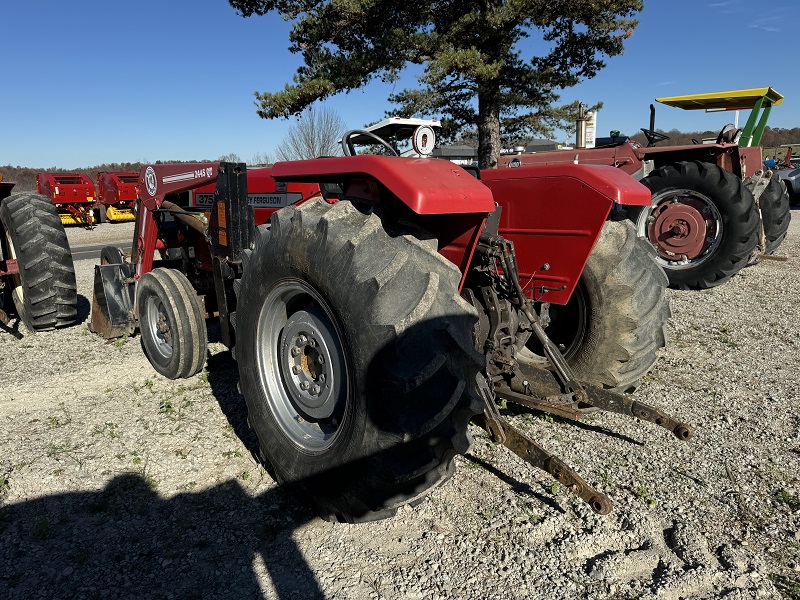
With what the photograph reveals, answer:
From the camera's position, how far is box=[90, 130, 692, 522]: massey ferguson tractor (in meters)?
1.92

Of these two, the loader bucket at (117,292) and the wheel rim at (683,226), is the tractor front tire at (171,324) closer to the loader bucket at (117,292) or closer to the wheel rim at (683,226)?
the loader bucket at (117,292)

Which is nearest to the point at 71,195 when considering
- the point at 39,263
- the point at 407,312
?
the point at 39,263

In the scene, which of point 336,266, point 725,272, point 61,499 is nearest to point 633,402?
point 336,266

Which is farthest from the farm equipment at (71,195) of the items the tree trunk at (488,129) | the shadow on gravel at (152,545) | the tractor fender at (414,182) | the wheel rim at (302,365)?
the tractor fender at (414,182)

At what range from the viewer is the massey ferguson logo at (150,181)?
459 cm

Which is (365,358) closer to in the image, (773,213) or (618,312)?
(618,312)

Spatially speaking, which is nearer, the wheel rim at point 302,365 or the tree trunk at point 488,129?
the wheel rim at point 302,365

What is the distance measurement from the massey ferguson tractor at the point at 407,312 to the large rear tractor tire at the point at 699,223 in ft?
14.2

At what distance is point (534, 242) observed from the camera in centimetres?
301

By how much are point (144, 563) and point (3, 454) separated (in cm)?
149

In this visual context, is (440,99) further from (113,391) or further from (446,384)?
(446,384)

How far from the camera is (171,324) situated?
388 cm

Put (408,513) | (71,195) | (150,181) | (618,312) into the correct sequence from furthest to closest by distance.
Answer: (71,195) → (150,181) → (618,312) → (408,513)

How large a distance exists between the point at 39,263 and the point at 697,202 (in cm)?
752
